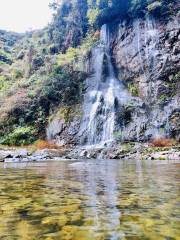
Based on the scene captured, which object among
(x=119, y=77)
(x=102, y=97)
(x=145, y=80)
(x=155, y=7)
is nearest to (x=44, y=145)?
(x=102, y=97)

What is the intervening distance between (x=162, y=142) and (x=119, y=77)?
10568mm

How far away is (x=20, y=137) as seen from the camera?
30781 mm

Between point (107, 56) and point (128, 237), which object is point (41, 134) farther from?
point (128, 237)

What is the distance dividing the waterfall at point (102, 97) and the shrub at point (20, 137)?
4988 millimetres

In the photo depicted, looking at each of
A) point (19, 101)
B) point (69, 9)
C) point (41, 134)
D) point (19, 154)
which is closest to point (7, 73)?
point (69, 9)

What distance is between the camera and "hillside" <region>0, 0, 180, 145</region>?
28.3 meters

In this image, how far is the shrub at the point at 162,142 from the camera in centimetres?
2447

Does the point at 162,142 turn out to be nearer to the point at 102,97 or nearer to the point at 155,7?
the point at 102,97

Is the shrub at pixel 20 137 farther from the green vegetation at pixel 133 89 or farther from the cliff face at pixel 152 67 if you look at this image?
the green vegetation at pixel 133 89

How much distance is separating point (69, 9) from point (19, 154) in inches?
1075

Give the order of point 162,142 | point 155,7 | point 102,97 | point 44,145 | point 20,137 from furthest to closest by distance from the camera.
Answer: point 155,7 < point 20,137 < point 102,97 < point 44,145 < point 162,142

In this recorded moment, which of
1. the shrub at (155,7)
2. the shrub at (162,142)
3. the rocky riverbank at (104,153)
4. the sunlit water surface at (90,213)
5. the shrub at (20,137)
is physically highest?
the shrub at (155,7)

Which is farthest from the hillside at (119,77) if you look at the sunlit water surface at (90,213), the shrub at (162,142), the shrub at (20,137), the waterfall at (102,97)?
the sunlit water surface at (90,213)

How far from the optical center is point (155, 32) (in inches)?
1297
